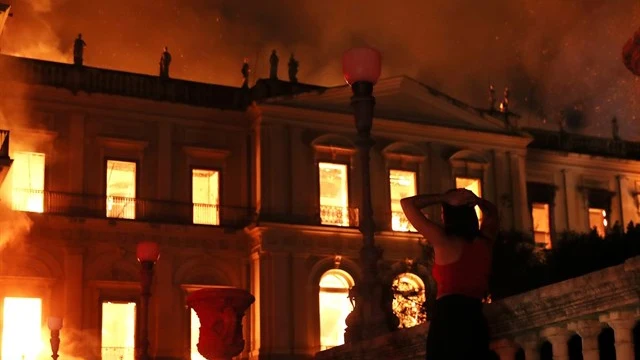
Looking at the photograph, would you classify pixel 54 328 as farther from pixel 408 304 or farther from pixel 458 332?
pixel 458 332

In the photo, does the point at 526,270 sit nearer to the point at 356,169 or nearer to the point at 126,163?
the point at 356,169

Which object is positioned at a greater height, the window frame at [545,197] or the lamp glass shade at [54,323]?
the window frame at [545,197]

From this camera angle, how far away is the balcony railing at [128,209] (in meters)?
32.0

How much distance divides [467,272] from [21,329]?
88.8 feet

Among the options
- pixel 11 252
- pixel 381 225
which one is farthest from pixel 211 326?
pixel 381 225

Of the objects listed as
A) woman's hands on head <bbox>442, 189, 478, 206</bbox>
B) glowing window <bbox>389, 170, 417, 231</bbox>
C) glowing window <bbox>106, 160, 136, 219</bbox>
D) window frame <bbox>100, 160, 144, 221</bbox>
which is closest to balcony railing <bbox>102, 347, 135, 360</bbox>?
window frame <bbox>100, 160, 144, 221</bbox>

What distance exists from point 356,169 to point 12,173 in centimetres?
1049

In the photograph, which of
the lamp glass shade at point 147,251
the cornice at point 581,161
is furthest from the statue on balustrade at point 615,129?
the lamp glass shade at point 147,251

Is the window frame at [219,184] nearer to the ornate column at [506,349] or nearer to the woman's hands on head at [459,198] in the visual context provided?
the ornate column at [506,349]

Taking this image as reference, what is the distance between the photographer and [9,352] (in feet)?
102

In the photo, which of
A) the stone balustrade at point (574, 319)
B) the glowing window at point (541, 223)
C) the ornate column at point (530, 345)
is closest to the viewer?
the stone balustrade at point (574, 319)

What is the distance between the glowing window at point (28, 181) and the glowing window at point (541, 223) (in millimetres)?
16813

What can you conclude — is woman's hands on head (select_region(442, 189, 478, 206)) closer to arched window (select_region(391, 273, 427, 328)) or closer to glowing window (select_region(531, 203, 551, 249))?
arched window (select_region(391, 273, 427, 328))

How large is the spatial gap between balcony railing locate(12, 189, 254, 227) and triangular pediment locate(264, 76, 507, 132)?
3.65 m
